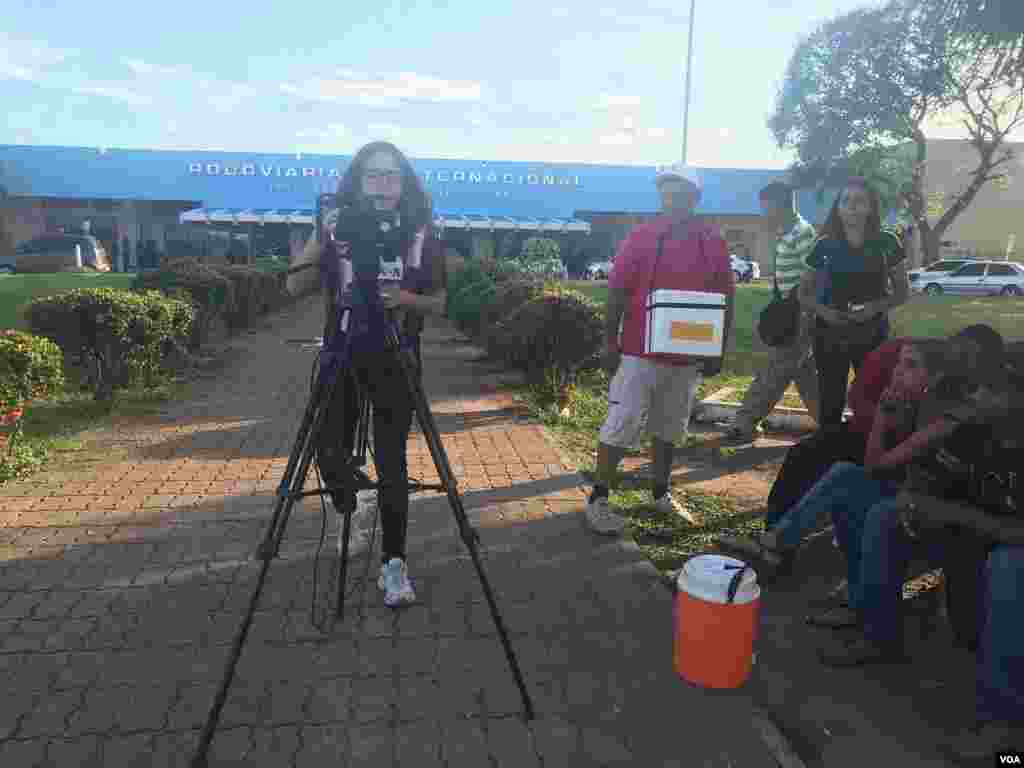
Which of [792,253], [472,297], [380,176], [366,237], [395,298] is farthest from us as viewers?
[472,297]

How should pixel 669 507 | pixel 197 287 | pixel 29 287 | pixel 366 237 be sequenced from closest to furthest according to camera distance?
pixel 366 237, pixel 669 507, pixel 197 287, pixel 29 287

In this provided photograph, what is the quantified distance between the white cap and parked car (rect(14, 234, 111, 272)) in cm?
3149

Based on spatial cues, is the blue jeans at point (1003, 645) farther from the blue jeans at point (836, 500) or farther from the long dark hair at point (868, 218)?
the long dark hair at point (868, 218)

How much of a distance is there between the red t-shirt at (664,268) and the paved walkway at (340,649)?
1.20 m

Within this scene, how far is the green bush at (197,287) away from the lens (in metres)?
10.0

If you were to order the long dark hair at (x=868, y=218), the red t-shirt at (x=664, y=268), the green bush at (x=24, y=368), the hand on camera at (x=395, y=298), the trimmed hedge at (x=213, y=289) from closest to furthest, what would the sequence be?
the hand on camera at (x=395, y=298) → the red t-shirt at (x=664, y=268) → the long dark hair at (x=868, y=218) → the green bush at (x=24, y=368) → the trimmed hedge at (x=213, y=289)

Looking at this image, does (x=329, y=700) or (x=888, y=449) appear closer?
(x=329, y=700)

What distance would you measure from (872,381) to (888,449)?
1.61 ft

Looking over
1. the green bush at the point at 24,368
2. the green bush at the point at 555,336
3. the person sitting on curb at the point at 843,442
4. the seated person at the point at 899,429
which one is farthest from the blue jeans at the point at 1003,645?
the green bush at the point at 24,368

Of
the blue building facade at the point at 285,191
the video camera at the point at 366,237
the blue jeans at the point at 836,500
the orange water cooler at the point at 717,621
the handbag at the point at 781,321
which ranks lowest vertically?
the orange water cooler at the point at 717,621

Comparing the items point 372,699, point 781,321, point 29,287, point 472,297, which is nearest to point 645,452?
point 781,321

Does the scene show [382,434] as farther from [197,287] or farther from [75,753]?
[197,287]

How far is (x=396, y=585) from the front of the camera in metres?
3.40

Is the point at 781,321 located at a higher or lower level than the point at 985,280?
higher
